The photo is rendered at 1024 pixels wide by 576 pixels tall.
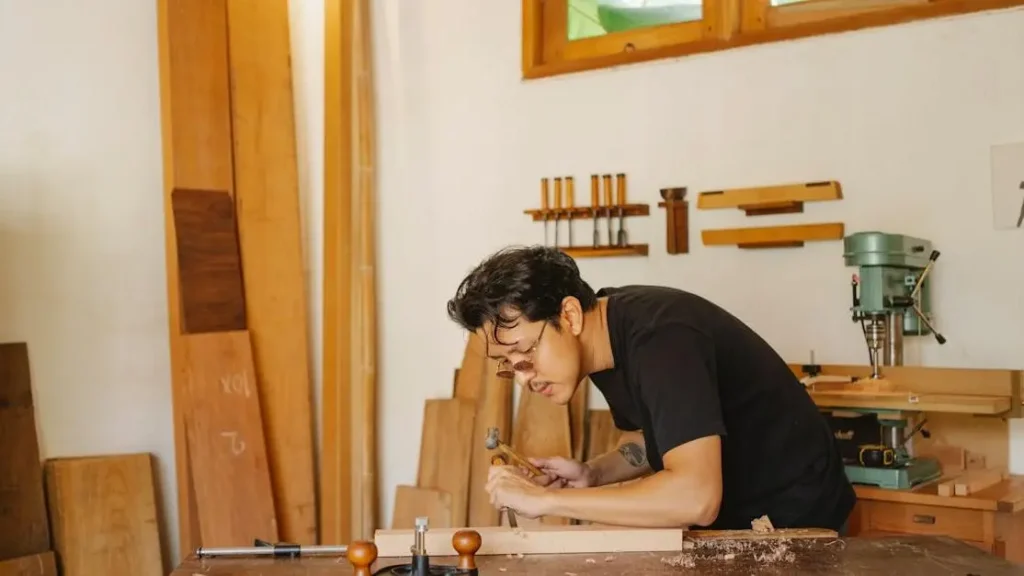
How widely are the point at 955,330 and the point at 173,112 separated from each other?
8.89 ft

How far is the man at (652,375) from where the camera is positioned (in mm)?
1844

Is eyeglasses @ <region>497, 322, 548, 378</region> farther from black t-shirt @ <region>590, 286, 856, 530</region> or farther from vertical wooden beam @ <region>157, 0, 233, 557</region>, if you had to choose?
vertical wooden beam @ <region>157, 0, 233, 557</region>

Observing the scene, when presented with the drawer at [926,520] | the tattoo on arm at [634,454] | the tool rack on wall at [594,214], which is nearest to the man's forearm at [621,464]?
the tattoo on arm at [634,454]

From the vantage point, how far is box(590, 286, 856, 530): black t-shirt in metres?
1.93

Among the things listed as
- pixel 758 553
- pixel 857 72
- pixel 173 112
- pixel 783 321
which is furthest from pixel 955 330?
pixel 173 112

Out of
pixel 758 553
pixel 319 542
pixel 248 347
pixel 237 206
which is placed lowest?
pixel 319 542

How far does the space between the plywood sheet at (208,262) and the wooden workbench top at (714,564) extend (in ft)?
5.91

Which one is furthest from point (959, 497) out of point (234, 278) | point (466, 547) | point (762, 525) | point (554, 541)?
point (234, 278)

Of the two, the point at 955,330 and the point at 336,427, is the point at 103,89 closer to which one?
the point at 336,427

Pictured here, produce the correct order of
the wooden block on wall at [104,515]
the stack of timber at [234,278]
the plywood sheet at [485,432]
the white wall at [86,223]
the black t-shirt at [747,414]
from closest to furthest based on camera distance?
the black t-shirt at [747,414] < the wooden block on wall at [104,515] < the white wall at [86,223] < the stack of timber at [234,278] < the plywood sheet at [485,432]

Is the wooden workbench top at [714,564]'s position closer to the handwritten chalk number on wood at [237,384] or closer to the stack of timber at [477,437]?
the stack of timber at [477,437]

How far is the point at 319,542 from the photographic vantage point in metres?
3.69

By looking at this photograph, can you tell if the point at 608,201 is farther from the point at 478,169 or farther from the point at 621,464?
the point at 621,464

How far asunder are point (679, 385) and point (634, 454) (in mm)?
590
